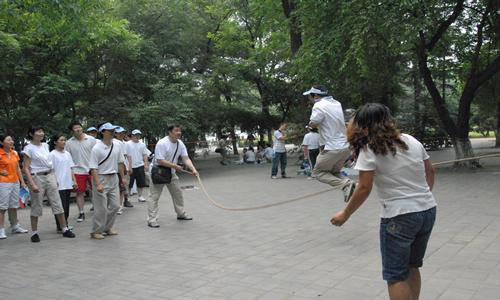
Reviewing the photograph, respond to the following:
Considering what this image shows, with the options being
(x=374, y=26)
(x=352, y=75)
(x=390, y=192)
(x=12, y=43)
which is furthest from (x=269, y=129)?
(x=390, y=192)

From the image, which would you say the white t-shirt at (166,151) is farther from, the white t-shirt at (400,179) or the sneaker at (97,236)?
the white t-shirt at (400,179)

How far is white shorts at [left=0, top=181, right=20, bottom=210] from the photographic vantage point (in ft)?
22.4

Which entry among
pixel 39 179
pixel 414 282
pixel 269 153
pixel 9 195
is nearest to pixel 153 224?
pixel 39 179

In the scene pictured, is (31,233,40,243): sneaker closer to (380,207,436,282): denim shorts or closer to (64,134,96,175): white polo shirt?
(64,134,96,175): white polo shirt

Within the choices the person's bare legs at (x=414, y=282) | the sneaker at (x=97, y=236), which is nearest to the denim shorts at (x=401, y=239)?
the person's bare legs at (x=414, y=282)

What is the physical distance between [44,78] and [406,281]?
13.1m

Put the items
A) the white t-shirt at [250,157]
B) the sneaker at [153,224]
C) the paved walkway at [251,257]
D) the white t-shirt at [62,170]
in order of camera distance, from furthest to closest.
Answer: the white t-shirt at [250,157]
the sneaker at [153,224]
the white t-shirt at [62,170]
the paved walkway at [251,257]

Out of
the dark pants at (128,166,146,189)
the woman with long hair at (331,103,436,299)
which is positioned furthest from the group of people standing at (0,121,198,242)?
the woman with long hair at (331,103,436,299)

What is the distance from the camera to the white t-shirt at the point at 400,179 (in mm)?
2867

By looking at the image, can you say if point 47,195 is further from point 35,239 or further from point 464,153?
point 464,153

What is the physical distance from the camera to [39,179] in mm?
6883

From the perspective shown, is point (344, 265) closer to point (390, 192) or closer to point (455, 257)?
point (455, 257)

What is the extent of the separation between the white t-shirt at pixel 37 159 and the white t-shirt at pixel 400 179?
585 centimetres

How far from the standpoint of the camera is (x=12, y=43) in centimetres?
1191
